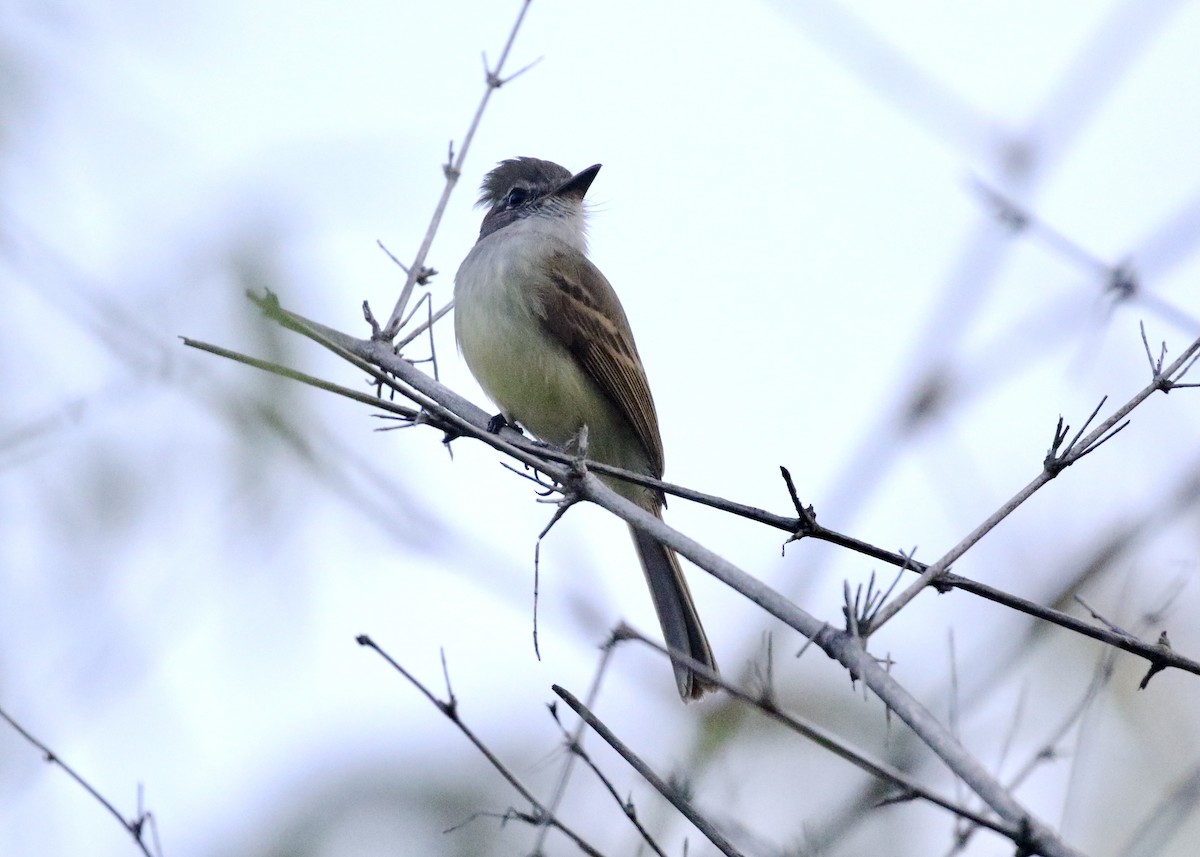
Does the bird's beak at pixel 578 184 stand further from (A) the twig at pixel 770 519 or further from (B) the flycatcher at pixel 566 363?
(A) the twig at pixel 770 519

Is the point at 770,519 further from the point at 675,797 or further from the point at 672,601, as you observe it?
the point at 672,601

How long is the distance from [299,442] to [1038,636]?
223 cm

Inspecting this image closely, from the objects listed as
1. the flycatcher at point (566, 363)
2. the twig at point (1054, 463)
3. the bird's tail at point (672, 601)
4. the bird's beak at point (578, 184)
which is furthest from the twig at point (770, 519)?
the bird's beak at point (578, 184)

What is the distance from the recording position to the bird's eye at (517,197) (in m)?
6.78

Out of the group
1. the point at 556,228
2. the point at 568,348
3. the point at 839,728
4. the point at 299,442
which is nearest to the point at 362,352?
the point at 299,442

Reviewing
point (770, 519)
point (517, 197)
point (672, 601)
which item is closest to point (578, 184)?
point (517, 197)

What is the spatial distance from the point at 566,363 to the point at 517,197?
5.44 feet

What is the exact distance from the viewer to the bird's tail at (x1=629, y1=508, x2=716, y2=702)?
5207mm

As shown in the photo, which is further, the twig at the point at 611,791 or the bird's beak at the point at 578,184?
the bird's beak at the point at 578,184

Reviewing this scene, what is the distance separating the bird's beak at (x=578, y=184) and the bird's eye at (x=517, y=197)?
0.24m

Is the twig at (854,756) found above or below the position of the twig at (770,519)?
below

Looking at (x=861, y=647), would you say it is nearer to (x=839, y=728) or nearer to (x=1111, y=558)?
(x=1111, y=558)

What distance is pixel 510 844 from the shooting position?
14.9 ft

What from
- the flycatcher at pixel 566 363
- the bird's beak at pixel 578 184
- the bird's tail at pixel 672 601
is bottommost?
the bird's tail at pixel 672 601
